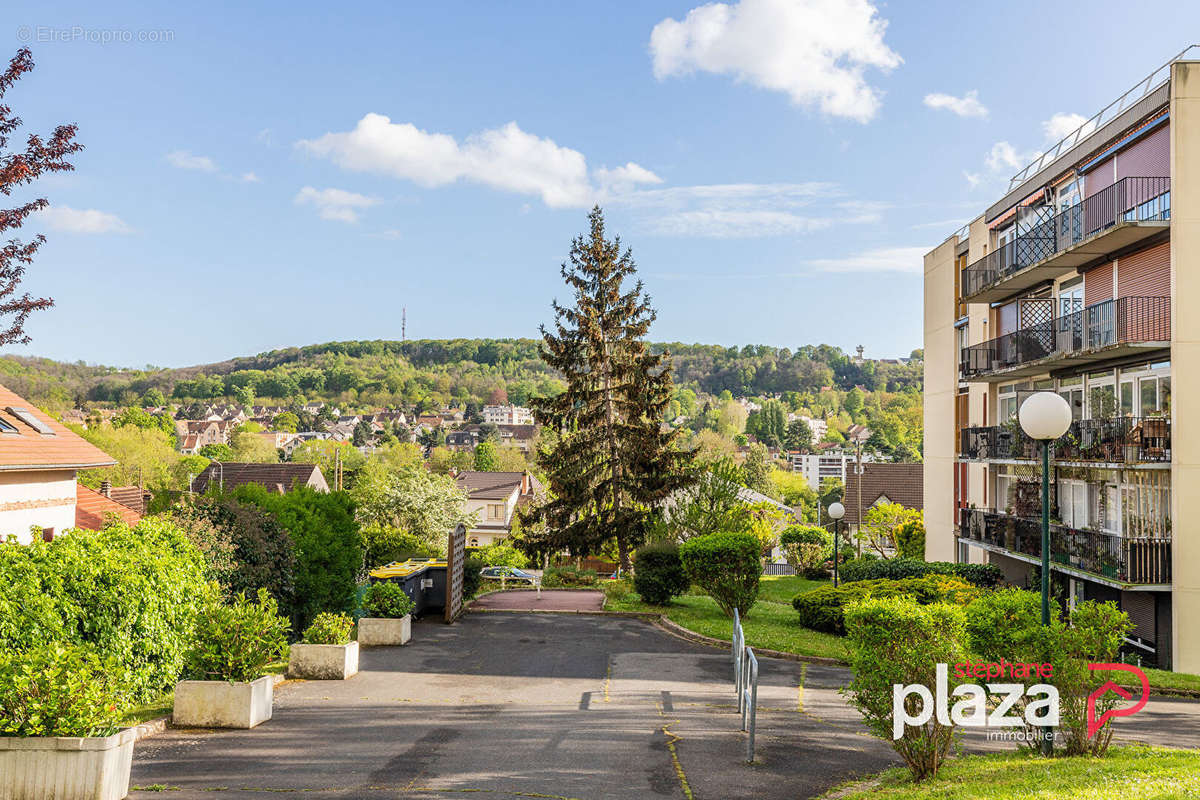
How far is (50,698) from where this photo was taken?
23.7 ft

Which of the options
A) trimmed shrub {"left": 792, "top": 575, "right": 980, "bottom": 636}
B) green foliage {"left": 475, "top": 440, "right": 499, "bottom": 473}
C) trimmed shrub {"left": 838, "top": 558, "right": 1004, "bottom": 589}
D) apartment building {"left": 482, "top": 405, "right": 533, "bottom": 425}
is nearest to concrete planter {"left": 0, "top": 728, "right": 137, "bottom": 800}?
trimmed shrub {"left": 792, "top": 575, "right": 980, "bottom": 636}

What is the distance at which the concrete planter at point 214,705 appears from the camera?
9930 mm

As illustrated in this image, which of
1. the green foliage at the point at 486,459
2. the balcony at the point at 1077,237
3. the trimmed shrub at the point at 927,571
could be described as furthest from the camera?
the green foliage at the point at 486,459

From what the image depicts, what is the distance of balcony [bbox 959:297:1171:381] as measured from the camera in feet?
59.1

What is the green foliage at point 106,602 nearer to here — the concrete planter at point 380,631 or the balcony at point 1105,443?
the concrete planter at point 380,631

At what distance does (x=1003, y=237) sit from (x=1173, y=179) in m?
9.34

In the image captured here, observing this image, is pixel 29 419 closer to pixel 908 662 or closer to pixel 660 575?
pixel 660 575

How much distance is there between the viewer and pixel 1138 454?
1836cm

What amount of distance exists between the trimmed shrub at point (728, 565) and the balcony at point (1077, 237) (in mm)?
10461

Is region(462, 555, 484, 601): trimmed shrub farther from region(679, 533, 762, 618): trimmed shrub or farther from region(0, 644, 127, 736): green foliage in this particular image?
region(0, 644, 127, 736): green foliage

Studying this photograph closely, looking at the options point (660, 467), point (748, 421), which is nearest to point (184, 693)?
point (660, 467)

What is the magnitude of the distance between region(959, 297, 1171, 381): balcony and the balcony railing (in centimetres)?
418

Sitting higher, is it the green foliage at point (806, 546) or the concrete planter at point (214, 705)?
the concrete planter at point (214, 705)

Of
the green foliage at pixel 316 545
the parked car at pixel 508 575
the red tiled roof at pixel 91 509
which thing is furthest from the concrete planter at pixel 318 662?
the parked car at pixel 508 575
